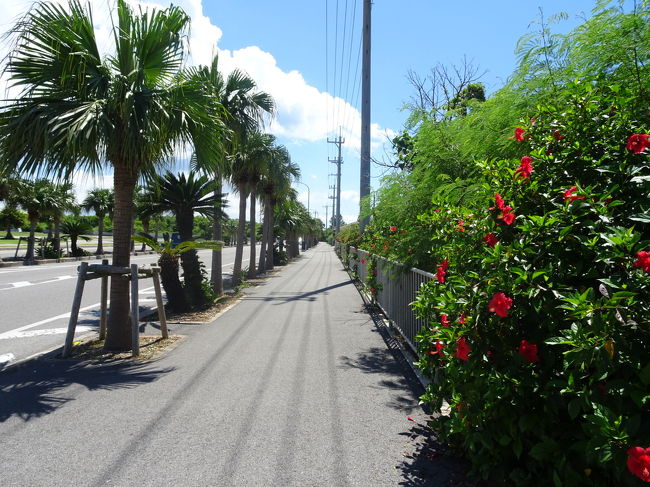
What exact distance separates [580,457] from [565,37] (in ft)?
11.1

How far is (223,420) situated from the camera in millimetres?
4043

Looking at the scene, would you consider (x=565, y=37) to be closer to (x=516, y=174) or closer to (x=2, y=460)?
(x=516, y=174)

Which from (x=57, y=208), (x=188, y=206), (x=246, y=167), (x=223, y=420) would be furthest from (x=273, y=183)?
(x=223, y=420)

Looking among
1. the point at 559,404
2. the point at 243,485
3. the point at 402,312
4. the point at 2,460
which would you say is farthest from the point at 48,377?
the point at 559,404

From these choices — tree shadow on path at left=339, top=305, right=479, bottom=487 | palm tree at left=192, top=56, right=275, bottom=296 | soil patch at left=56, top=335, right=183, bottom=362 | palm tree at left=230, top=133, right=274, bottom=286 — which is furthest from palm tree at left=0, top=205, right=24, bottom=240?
tree shadow on path at left=339, top=305, right=479, bottom=487

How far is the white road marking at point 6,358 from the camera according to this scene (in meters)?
6.16

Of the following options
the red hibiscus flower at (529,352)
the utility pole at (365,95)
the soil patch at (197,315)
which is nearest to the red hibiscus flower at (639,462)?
the red hibiscus flower at (529,352)

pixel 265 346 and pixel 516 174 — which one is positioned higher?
pixel 516 174

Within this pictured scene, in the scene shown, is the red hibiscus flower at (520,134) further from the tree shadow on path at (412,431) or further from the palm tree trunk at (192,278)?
the palm tree trunk at (192,278)

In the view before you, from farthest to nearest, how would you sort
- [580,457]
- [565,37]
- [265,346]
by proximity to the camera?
[265,346], [565,37], [580,457]

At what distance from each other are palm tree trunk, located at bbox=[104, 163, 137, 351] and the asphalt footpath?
79cm

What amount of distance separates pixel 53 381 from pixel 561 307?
5.42 meters

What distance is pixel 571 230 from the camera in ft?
7.44

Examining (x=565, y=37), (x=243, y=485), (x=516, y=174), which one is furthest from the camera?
(x=565, y=37)
